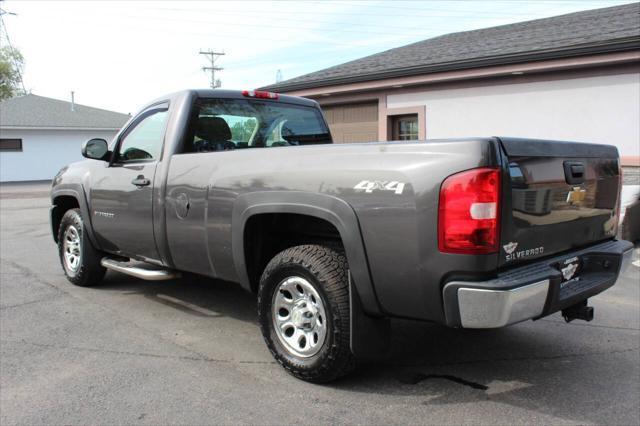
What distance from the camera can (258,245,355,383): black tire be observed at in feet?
11.1

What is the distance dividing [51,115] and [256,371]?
33.7 m

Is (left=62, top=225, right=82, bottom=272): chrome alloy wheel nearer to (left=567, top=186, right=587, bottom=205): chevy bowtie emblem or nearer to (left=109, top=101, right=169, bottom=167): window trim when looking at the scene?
(left=109, top=101, right=169, bottom=167): window trim

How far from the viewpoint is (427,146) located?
297cm

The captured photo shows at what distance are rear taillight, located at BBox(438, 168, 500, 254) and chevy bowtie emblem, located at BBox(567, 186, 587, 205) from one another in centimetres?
81

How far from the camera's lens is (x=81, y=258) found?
592 centimetres

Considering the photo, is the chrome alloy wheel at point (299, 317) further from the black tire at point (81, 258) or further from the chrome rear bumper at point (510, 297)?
the black tire at point (81, 258)

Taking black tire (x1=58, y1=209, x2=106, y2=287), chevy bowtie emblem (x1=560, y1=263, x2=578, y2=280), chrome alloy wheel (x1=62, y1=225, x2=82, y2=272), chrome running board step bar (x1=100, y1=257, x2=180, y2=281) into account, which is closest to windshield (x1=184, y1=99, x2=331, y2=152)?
chrome running board step bar (x1=100, y1=257, x2=180, y2=281)

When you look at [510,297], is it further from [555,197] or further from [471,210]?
[555,197]

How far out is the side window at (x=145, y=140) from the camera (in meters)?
4.92

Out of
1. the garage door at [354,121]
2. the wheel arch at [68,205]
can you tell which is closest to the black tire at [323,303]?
the wheel arch at [68,205]

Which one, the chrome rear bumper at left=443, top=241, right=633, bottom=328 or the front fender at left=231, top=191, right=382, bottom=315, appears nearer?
the chrome rear bumper at left=443, top=241, right=633, bottom=328

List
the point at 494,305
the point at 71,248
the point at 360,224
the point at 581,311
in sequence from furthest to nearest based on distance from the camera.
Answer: the point at 71,248 → the point at 581,311 → the point at 360,224 → the point at 494,305

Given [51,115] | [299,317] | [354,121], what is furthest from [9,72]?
[299,317]

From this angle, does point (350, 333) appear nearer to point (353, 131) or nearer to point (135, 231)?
point (135, 231)
